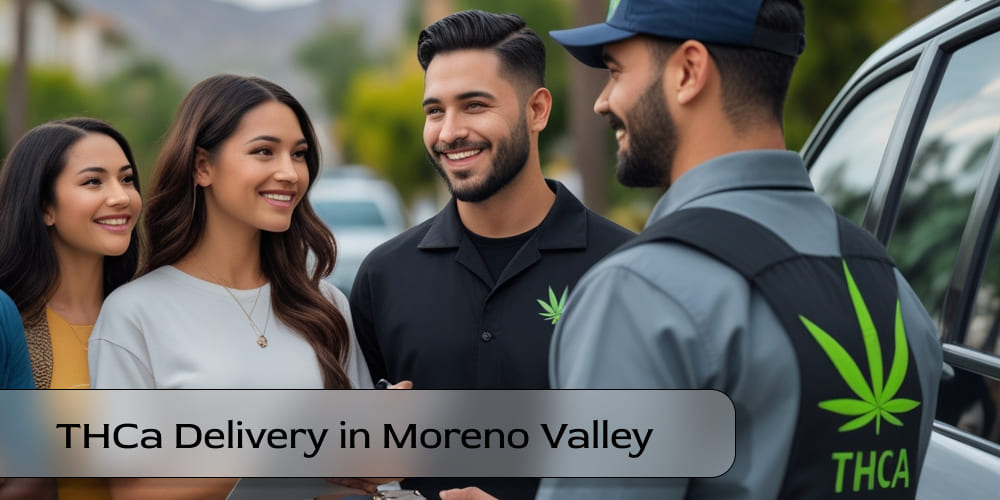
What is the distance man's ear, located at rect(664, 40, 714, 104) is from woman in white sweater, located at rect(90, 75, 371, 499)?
1.30m

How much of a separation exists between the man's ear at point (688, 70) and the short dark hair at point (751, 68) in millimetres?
16

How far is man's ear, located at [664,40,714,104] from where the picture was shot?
6.36 ft

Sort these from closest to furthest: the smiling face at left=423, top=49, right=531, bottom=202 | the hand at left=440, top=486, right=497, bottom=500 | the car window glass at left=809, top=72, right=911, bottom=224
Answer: the hand at left=440, top=486, right=497, bottom=500, the smiling face at left=423, top=49, right=531, bottom=202, the car window glass at left=809, top=72, right=911, bottom=224

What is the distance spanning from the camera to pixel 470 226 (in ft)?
10.7

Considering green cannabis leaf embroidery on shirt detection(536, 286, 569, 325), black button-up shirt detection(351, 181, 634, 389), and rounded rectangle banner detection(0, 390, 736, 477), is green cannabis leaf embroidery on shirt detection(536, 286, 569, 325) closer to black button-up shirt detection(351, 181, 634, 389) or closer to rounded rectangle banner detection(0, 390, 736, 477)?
black button-up shirt detection(351, 181, 634, 389)

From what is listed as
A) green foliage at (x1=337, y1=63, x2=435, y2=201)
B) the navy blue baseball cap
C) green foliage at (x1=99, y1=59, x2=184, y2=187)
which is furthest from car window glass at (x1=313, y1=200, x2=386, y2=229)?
green foliage at (x1=99, y1=59, x2=184, y2=187)

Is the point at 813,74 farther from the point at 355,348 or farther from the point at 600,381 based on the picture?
the point at 600,381

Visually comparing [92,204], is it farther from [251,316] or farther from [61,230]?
[251,316]

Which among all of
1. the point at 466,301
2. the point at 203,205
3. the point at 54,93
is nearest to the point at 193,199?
the point at 203,205

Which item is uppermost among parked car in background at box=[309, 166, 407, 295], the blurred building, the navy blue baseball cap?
the blurred building

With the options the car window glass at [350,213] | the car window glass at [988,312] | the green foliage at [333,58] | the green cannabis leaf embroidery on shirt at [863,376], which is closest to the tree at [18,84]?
the car window glass at [350,213]

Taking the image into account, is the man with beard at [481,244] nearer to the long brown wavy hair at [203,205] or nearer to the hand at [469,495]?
the long brown wavy hair at [203,205]

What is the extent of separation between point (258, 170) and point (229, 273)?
0.32 metres

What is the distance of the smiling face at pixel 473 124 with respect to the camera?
3127 millimetres
